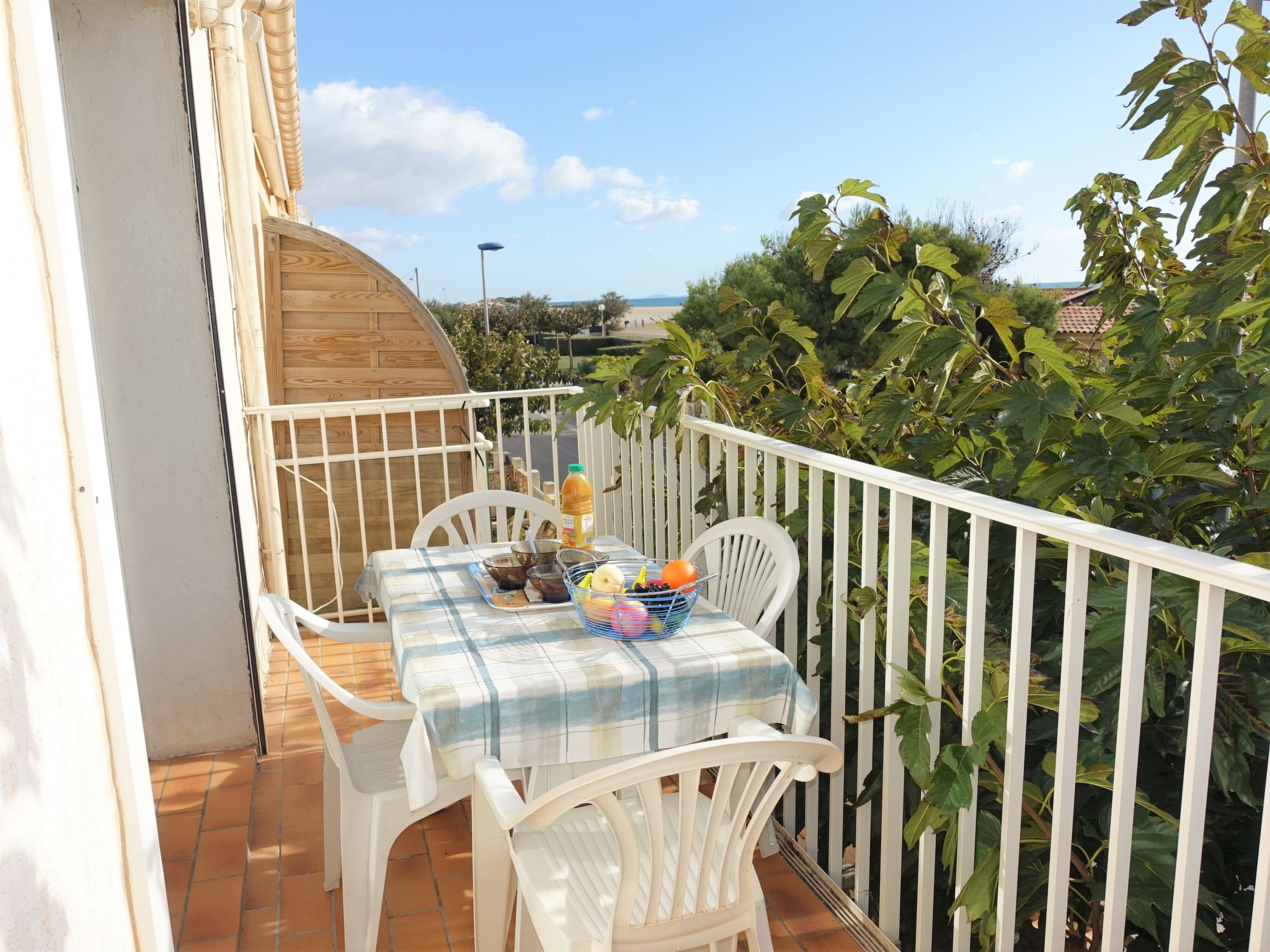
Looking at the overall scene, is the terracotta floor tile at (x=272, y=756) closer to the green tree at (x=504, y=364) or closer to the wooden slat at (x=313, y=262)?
the wooden slat at (x=313, y=262)

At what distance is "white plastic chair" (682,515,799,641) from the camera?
2066mm

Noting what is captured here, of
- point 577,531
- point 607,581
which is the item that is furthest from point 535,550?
point 607,581

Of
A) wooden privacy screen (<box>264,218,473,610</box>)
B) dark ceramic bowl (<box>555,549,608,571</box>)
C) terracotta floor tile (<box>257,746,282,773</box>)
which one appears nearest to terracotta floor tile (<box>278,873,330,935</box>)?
terracotta floor tile (<box>257,746,282,773</box>)

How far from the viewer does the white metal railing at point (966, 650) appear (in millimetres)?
1146

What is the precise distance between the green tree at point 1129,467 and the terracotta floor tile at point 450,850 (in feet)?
3.29

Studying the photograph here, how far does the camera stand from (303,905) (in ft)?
6.96

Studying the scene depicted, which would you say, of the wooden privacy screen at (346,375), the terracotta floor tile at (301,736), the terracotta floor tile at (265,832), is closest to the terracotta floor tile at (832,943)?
the terracotta floor tile at (265,832)

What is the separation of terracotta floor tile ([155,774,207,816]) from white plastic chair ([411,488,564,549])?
0.93 metres

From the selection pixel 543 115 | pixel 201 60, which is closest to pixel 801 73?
pixel 543 115

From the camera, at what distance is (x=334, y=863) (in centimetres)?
216

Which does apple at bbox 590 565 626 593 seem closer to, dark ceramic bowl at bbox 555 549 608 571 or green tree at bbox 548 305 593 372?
dark ceramic bowl at bbox 555 549 608 571

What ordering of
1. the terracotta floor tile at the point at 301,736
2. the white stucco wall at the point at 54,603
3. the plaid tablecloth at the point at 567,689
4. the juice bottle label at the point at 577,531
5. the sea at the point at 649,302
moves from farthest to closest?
the sea at the point at 649,302 < the terracotta floor tile at the point at 301,736 < the juice bottle label at the point at 577,531 < the plaid tablecloth at the point at 567,689 < the white stucco wall at the point at 54,603

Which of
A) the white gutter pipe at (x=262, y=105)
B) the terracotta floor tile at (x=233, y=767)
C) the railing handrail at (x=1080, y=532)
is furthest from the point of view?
the white gutter pipe at (x=262, y=105)

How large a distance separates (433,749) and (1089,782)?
1067mm
